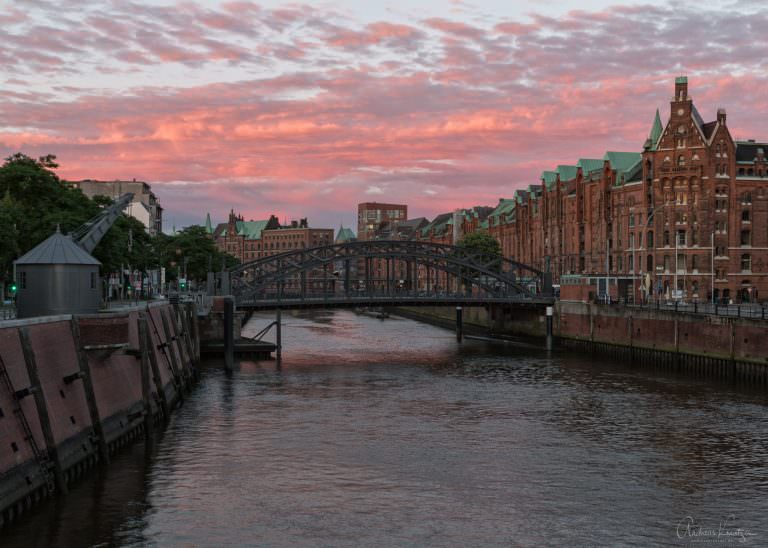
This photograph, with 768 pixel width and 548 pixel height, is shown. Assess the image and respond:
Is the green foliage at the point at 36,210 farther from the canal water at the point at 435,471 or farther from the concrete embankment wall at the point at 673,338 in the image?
the concrete embankment wall at the point at 673,338

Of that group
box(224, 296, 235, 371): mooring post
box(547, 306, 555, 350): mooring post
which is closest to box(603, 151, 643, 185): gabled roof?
box(547, 306, 555, 350): mooring post

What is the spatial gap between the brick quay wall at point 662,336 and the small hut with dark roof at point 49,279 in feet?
142

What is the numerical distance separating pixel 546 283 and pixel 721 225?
2688cm

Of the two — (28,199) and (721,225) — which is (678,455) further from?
(721,225)

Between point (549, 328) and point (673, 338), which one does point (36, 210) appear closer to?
point (549, 328)

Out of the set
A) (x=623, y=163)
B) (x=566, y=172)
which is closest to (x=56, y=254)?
(x=623, y=163)

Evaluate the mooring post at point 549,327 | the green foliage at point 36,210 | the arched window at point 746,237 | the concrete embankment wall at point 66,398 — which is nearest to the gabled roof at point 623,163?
the arched window at point 746,237

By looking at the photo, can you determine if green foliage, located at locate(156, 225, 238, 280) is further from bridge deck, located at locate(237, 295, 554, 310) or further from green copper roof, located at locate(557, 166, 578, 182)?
bridge deck, located at locate(237, 295, 554, 310)

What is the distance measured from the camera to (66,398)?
3225 cm

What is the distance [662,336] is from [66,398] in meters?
54.3

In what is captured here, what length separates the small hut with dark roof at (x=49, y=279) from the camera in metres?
41.7

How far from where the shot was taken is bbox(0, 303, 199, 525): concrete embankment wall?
27.2 metres

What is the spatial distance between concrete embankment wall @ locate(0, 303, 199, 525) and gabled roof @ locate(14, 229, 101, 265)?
4.20 metres

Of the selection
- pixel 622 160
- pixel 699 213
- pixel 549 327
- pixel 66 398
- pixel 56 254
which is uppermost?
pixel 622 160
